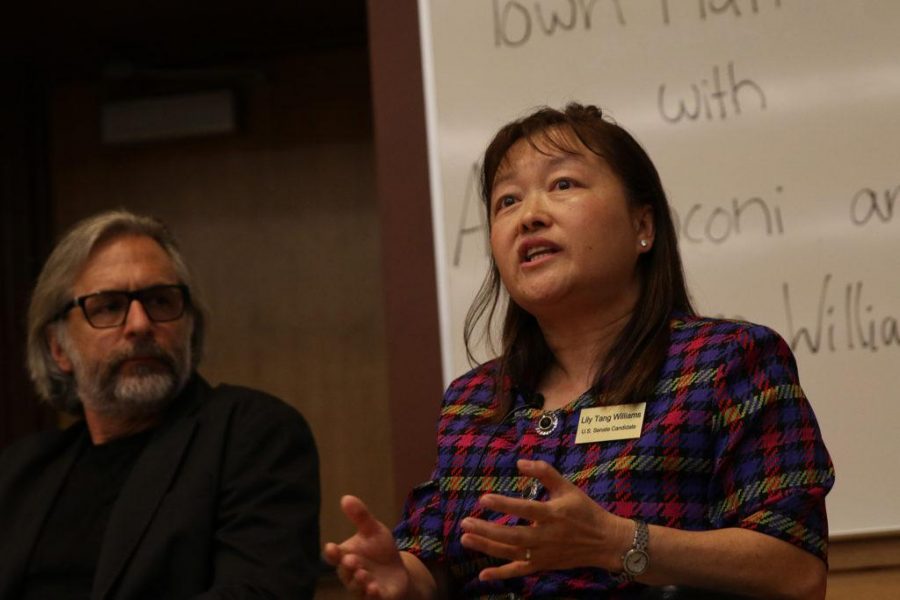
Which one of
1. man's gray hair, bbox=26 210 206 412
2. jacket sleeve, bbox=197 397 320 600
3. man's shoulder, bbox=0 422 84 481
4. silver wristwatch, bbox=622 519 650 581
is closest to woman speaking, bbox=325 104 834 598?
silver wristwatch, bbox=622 519 650 581

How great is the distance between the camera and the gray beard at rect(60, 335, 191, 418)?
8.35ft

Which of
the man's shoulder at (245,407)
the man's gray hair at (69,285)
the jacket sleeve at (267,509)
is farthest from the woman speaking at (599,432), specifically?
the man's gray hair at (69,285)

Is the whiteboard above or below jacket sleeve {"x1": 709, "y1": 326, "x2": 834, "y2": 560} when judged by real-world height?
above

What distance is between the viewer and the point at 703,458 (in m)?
1.67

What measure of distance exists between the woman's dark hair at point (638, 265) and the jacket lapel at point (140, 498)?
0.77 meters

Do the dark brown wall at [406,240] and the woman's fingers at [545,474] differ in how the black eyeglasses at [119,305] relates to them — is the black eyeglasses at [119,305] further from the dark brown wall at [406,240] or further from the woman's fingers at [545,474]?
the woman's fingers at [545,474]

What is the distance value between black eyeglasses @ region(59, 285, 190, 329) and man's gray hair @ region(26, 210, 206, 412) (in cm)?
6

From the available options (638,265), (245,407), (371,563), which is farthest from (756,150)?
(371,563)

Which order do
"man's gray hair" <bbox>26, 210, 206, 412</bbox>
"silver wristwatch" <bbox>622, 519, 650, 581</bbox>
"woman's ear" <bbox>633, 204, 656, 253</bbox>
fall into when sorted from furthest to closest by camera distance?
"man's gray hair" <bbox>26, 210, 206, 412</bbox>, "woman's ear" <bbox>633, 204, 656, 253</bbox>, "silver wristwatch" <bbox>622, 519, 650, 581</bbox>

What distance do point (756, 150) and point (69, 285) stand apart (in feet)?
4.90

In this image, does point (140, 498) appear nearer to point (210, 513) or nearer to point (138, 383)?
point (210, 513)

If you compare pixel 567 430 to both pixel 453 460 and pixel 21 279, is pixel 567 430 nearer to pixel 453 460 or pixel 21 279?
pixel 453 460

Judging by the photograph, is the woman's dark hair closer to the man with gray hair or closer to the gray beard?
the man with gray hair

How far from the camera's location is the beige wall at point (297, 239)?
436 cm
